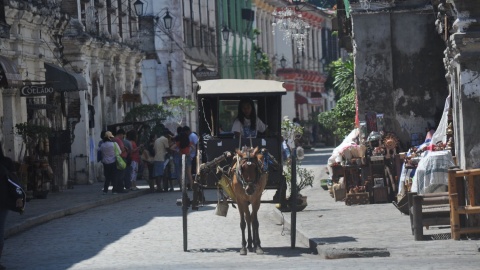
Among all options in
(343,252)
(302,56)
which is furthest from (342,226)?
(302,56)

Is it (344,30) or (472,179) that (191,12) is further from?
(472,179)

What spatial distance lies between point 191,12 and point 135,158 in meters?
24.2

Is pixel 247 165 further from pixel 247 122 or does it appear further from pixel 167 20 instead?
pixel 167 20

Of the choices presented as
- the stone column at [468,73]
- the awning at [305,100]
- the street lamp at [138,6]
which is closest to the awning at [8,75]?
the stone column at [468,73]

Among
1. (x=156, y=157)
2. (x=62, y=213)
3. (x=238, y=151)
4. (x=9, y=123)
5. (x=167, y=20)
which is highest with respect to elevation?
(x=167, y=20)

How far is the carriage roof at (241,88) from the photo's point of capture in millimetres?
18219

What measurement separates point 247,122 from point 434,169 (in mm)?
2993

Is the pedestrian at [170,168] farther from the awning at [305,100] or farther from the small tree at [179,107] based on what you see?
the awning at [305,100]

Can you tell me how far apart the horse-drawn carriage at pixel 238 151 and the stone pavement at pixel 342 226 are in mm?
970

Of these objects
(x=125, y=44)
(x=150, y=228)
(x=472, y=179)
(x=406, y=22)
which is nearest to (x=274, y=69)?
(x=125, y=44)

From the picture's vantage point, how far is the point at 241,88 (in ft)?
60.2

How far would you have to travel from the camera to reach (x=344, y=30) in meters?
32.4

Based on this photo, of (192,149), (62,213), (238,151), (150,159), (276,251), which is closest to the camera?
(238,151)

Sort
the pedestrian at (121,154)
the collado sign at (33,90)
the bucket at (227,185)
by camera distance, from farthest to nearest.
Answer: the pedestrian at (121,154), the collado sign at (33,90), the bucket at (227,185)
